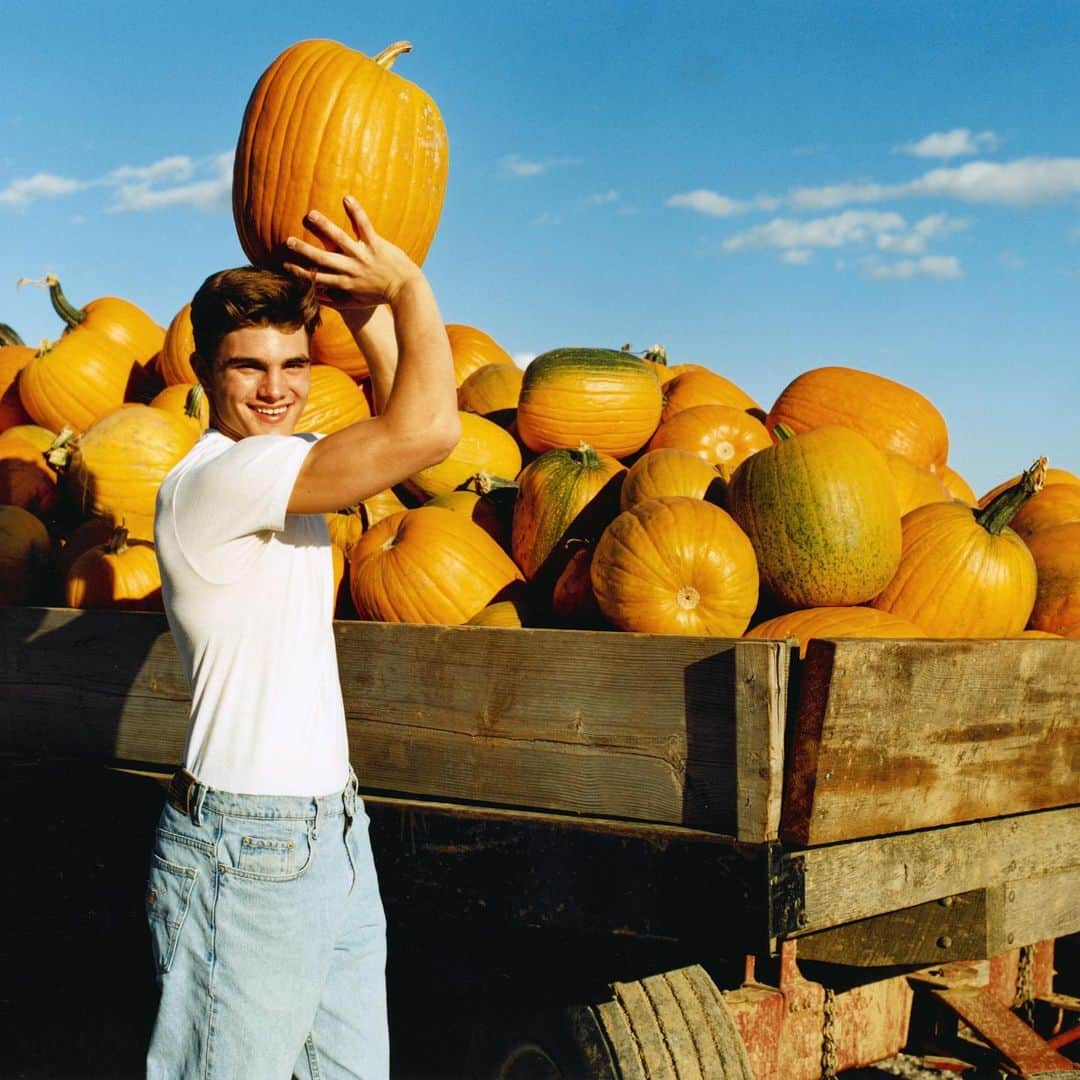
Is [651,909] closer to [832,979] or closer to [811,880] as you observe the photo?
[811,880]

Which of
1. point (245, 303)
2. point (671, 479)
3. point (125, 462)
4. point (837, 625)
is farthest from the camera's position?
point (125, 462)

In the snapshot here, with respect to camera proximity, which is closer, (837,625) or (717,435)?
(837,625)

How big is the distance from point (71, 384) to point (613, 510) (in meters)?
2.59

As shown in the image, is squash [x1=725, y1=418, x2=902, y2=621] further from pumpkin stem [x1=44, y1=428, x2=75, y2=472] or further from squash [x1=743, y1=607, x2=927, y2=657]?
pumpkin stem [x1=44, y1=428, x2=75, y2=472]

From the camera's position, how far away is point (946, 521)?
377 centimetres

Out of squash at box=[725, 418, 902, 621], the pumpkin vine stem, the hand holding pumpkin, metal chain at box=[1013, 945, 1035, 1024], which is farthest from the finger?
the pumpkin vine stem

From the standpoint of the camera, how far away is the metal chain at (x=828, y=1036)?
327 cm

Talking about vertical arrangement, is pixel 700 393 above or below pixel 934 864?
above

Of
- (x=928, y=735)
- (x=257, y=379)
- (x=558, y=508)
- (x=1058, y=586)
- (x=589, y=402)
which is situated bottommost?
(x=928, y=735)

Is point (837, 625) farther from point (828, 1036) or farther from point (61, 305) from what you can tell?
point (61, 305)

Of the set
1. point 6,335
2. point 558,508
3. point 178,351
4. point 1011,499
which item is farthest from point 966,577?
point 6,335

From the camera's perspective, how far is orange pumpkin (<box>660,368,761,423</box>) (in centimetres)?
512

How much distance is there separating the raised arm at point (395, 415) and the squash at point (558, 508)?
5.09 feet

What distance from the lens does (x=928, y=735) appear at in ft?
8.70
